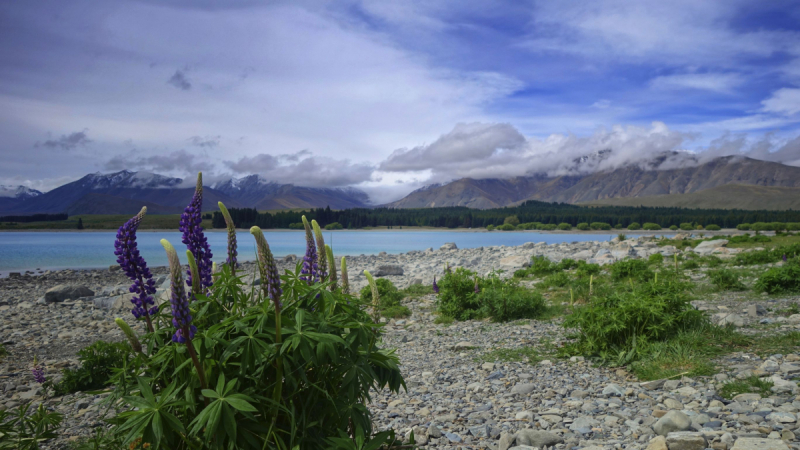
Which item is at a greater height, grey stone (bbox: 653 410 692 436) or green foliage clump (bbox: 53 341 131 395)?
grey stone (bbox: 653 410 692 436)

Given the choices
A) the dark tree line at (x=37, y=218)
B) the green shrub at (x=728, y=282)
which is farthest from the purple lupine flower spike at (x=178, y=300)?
the dark tree line at (x=37, y=218)

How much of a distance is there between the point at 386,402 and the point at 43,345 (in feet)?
36.8

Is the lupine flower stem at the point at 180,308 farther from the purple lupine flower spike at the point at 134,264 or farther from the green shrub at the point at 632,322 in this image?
the green shrub at the point at 632,322

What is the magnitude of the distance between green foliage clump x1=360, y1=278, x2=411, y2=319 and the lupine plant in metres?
10.2

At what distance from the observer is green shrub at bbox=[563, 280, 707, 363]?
7.49 metres

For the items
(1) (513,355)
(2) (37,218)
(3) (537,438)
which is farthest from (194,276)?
(2) (37,218)

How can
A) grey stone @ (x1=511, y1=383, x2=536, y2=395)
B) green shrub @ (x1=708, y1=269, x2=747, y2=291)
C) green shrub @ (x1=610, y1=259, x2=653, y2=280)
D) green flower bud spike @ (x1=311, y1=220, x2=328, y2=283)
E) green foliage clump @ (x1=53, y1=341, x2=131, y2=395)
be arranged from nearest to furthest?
green flower bud spike @ (x1=311, y1=220, x2=328, y2=283) < grey stone @ (x1=511, y1=383, x2=536, y2=395) < green foliage clump @ (x1=53, y1=341, x2=131, y2=395) < green shrub @ (x1=708, y1=269, x2=747, y2=291) < green shrub @ (x1=610, y1=259, x2=653, y2=280)

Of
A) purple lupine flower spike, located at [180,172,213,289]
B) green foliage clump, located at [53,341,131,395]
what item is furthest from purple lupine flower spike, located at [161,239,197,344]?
green foliage clump, located at [53,341,131,395]

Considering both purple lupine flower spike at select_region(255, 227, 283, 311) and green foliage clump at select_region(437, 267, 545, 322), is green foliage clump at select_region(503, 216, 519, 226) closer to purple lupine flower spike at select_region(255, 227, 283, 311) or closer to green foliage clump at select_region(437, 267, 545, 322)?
green foliage clump at select_region(437, 267, 545, 322)

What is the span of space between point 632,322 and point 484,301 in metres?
5.15

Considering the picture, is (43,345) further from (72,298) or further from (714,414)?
(714,414)

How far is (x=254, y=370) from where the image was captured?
260cm

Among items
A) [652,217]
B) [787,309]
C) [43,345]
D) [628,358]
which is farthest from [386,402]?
[652,217]

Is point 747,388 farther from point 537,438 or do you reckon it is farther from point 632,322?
point 537,438
